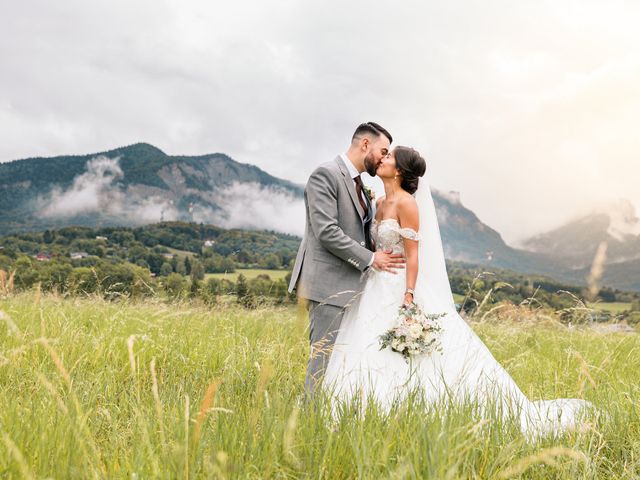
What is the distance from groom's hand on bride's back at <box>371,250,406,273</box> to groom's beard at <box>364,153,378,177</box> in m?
0.97

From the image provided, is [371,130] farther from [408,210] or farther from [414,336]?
[414,336]

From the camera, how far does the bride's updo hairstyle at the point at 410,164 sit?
4.91 m

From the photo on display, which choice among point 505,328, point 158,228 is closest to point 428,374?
point 505,328

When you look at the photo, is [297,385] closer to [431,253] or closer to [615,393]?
[431,253]

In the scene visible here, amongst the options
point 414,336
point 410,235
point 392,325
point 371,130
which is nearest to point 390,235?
point 410,235

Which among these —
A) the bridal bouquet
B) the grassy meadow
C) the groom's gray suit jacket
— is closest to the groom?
the groom's gray suit jacket

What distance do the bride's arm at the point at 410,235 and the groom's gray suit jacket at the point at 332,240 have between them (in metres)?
0.41

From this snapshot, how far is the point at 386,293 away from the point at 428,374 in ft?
2.81

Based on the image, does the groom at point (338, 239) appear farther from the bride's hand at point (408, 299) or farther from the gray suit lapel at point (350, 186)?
the bride's hand at point (408, 299)

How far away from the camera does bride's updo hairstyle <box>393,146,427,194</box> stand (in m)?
4.91

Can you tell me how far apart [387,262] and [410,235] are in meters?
0.38

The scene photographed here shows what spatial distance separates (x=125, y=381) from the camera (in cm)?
467

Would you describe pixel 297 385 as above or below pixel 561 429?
below

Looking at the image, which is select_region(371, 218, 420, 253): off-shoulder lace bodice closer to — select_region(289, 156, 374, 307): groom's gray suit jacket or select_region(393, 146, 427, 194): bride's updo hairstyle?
select_region(289, 156, 374, 307): groom's gray suit jacket
